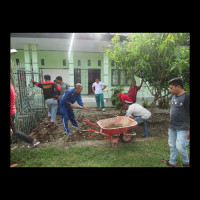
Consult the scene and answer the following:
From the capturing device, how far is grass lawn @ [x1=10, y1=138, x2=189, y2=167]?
Answer: 297 cm

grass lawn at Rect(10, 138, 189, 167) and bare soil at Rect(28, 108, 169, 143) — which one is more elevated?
bare soil at Rect(28, 108, 169, 143)

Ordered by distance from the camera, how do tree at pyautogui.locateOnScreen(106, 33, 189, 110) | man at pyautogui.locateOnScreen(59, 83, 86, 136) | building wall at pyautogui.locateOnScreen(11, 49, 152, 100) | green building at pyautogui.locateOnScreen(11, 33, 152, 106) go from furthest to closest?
1. building wall at pyautogui.locateOnScreen(11, 49, 152, 100)
2. green building at pyautogui.locateOnScreen(11, 33, 152, 106)
3. man at pyautogui.locateOnScreen(59, 83, 86, 136)
4. tree at pyautogui.locateOnScreen(106, 33, 189, 110)

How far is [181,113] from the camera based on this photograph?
2529 mm

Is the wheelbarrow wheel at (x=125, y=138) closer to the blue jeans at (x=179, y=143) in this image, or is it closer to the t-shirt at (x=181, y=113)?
the blue jeans at (x=179, y=143)

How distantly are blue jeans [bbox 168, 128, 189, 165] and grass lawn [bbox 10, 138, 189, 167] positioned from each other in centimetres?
32

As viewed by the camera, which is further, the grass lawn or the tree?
the tree

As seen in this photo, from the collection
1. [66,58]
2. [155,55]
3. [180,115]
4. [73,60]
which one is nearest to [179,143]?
[180,115]

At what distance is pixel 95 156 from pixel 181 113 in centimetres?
206

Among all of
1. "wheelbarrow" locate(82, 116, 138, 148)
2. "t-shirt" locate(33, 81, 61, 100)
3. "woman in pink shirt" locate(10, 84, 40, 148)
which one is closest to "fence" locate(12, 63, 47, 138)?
"t-shirt" locate(33, 81, 61, 100)

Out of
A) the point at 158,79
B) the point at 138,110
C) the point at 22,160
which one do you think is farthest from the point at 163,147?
the point at 22,160

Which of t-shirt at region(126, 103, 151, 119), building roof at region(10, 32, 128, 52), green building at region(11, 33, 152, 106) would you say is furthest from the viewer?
green building at region(11, 33, 152, 106)

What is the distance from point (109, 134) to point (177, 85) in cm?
189

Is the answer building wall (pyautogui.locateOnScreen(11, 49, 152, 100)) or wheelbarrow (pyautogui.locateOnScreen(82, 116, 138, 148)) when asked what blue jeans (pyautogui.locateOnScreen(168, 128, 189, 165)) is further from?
building wall (pyautogui.locateOnScreen(11, 49, 152, 100))

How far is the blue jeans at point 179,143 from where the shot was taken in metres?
2.53
